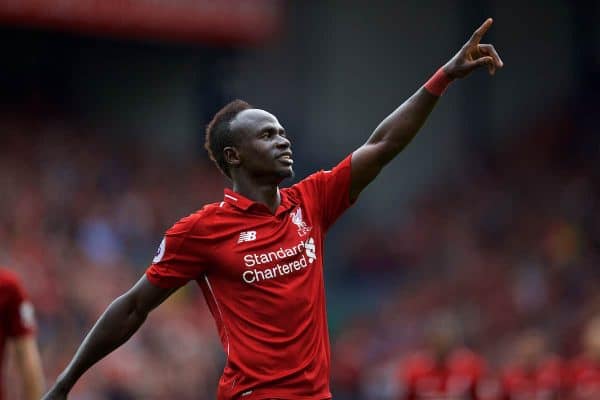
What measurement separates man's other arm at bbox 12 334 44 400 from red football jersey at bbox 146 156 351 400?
144cm

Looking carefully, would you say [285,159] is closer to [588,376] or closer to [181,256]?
[181,256]

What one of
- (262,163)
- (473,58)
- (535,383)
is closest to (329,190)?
(262,163)

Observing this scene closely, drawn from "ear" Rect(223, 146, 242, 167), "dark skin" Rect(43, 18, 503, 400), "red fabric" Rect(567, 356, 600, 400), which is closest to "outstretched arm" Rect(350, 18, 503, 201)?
"dark skin" Rect(43, 18, 503, 400)

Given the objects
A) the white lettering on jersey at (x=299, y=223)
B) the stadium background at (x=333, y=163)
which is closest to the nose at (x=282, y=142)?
the white lettering on jersey at (x=299, y=223)

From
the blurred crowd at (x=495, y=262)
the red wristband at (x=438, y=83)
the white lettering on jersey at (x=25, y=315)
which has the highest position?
the red wristband at (x=438, y=83)

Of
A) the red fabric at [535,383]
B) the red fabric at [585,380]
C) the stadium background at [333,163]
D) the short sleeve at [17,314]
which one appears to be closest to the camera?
the short sleeve at [17,314]

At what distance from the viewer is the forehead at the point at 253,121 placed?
208 inches

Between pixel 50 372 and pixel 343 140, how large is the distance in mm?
11263

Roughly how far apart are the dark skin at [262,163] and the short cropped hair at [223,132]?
0.11 feet

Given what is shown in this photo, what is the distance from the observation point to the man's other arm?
6.23 meters

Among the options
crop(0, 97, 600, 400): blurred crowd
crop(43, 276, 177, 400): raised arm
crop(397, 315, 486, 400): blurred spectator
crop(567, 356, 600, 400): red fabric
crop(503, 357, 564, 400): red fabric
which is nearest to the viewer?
crop(43, 276, 177, 400): raised arm

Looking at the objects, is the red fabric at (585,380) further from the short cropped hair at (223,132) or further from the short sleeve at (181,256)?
Answer: the short sleeve at (181,256)

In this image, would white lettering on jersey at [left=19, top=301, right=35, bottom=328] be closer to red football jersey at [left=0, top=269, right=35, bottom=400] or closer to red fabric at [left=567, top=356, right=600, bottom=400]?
red football jersey at [left=0, top=269, right=35, bottom=400]

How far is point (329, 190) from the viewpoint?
17.5 feet
